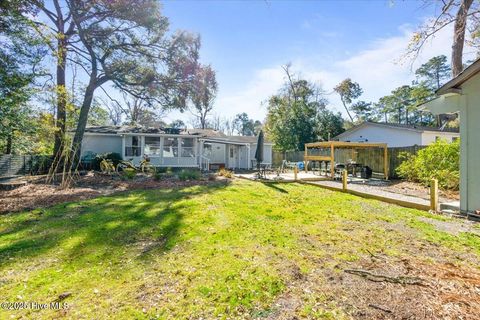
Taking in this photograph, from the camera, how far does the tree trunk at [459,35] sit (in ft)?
31.5

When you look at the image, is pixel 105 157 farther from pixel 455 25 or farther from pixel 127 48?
pixel 455 25

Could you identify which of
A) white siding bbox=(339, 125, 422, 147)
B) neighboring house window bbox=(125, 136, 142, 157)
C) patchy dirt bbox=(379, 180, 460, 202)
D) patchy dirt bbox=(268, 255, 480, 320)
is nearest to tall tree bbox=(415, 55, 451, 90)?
white siding bbox=(339, 125, 422, 147)

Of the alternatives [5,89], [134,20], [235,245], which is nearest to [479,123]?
[235,245]

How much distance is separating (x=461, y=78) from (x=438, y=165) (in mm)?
5734

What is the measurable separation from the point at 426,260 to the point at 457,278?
0.55 m

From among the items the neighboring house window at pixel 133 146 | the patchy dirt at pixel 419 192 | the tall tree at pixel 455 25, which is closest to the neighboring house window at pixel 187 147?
the neighboring house window at pixel 133 146

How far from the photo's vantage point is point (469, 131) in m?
6.19

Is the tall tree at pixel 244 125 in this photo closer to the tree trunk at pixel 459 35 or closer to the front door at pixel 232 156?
the front door at pixel 232 156

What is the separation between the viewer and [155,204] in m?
7.29

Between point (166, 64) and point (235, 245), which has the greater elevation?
point (166, 64)

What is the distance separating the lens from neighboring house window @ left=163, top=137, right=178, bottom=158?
64.8ft

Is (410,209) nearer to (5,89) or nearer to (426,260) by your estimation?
(426,260)

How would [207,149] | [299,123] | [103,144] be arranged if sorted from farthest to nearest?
1. [299,123]
2. [207,149]
3. [103,144]

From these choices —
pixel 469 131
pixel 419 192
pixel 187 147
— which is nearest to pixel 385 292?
pixel 469 131
